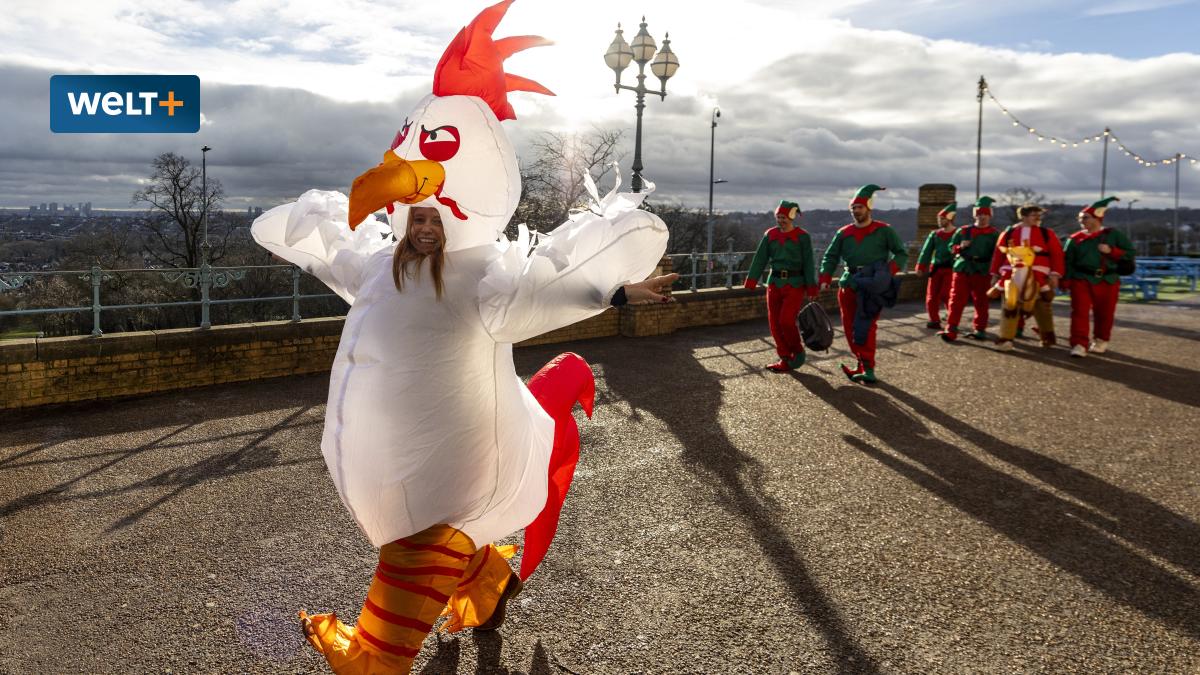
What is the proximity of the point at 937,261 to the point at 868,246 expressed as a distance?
514 centimetres

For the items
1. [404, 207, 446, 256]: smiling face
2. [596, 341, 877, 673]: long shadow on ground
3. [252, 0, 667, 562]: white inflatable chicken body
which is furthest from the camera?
[596, 341, 877, 673]: long shadow on ground

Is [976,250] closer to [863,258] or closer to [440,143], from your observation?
[863,258]

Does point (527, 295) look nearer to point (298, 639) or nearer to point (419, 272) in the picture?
point (419, 272)

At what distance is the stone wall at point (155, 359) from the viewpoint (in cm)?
662

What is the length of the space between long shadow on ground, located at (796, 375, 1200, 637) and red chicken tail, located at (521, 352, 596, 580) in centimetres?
264

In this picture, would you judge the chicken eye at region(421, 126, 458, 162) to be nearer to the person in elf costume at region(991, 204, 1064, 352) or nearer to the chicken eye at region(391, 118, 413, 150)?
the chicken eye at region(391, 118, 413, 150)

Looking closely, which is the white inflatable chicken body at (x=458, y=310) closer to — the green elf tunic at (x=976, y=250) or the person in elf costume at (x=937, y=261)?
Result: the green elf tunic at (x=976, y=250)

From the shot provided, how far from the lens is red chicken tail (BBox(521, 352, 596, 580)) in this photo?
2.95m

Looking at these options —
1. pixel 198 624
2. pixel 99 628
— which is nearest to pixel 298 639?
pixel 198 624

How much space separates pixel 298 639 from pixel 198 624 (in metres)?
0.45

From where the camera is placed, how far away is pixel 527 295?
227 centimetres

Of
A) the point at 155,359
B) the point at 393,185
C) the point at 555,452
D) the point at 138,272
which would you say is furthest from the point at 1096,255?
the point at 138,272

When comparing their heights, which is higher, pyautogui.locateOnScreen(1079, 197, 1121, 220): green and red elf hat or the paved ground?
pyautogui.locateOnScreen(1079, 197, 1121, 220): green and red elf hat

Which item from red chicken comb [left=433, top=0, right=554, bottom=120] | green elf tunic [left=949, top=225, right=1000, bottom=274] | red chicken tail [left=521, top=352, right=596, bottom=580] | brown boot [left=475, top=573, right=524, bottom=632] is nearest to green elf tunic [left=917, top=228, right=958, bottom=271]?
green elf tunic [left=949, top=225, right=1000, bottom=274]
